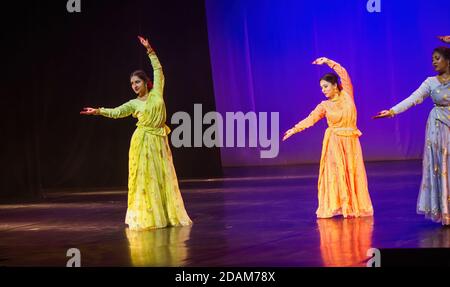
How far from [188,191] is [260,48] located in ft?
16.5

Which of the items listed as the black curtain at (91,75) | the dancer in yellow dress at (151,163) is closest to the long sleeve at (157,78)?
the dancer in yellow dress at (151,163)

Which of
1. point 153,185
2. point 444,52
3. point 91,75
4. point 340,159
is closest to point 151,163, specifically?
point 153,185

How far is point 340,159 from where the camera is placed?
8.42 meters

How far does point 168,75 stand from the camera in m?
14.0

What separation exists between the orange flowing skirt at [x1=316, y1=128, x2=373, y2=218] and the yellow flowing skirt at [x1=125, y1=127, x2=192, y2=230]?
130 cm

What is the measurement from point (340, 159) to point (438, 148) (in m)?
1.39

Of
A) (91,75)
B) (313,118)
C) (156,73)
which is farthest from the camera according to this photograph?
(91,75)

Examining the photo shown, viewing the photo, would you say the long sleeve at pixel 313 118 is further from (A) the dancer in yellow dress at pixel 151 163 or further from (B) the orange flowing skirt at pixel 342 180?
(A) the dancer in yellow dress at pixel 151 163

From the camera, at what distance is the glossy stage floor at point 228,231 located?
602cm

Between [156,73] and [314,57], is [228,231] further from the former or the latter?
[314,57]

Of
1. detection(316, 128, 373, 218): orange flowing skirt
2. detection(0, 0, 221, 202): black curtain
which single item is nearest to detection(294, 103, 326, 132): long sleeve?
detection(316, 128, 373, 218): orange flowing skirt

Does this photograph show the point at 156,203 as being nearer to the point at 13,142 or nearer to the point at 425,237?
the point at 425,237

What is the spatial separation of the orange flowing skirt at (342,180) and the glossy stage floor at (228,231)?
0.62 feet
